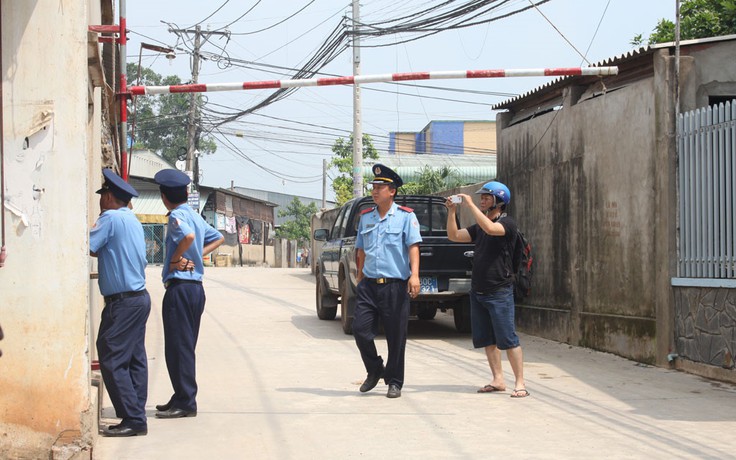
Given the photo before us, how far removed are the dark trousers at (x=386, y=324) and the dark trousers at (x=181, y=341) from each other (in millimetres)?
1634

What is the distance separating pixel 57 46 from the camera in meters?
5.71

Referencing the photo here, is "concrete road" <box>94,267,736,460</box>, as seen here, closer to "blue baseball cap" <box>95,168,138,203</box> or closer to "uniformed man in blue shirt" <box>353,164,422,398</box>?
"uniformed man in blue shirt" <box>353,164,422,398</box>

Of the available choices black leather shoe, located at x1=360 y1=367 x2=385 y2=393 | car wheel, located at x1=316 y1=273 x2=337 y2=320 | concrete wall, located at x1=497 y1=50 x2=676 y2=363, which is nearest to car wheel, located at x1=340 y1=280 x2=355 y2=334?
car wheel, located at x1=316 y1=273 x2=337 y2=320

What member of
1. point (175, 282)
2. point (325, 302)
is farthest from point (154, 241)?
point (175, 282)

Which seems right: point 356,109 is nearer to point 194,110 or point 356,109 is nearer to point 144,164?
point 194,110

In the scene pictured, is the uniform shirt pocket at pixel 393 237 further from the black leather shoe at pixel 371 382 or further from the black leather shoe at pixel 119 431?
the black leather shoe at pixel 119 431

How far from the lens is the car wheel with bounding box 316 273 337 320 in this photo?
15.4 m

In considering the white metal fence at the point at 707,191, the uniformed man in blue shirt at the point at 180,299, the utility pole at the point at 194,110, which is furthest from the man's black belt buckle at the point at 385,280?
the utility pole at the point at 194,110

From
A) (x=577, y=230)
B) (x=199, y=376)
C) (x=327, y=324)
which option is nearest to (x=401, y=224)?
(x=199, y=376)

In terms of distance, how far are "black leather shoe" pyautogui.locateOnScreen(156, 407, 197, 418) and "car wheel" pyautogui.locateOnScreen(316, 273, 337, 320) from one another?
8170mm

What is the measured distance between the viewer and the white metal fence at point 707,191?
9.20 meters

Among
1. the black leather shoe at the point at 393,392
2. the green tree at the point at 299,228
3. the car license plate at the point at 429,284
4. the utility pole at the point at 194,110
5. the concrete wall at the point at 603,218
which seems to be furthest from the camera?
the green tree at the point at 299,228

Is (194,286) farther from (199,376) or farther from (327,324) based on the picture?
(327,324)

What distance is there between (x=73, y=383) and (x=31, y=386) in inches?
9.5
